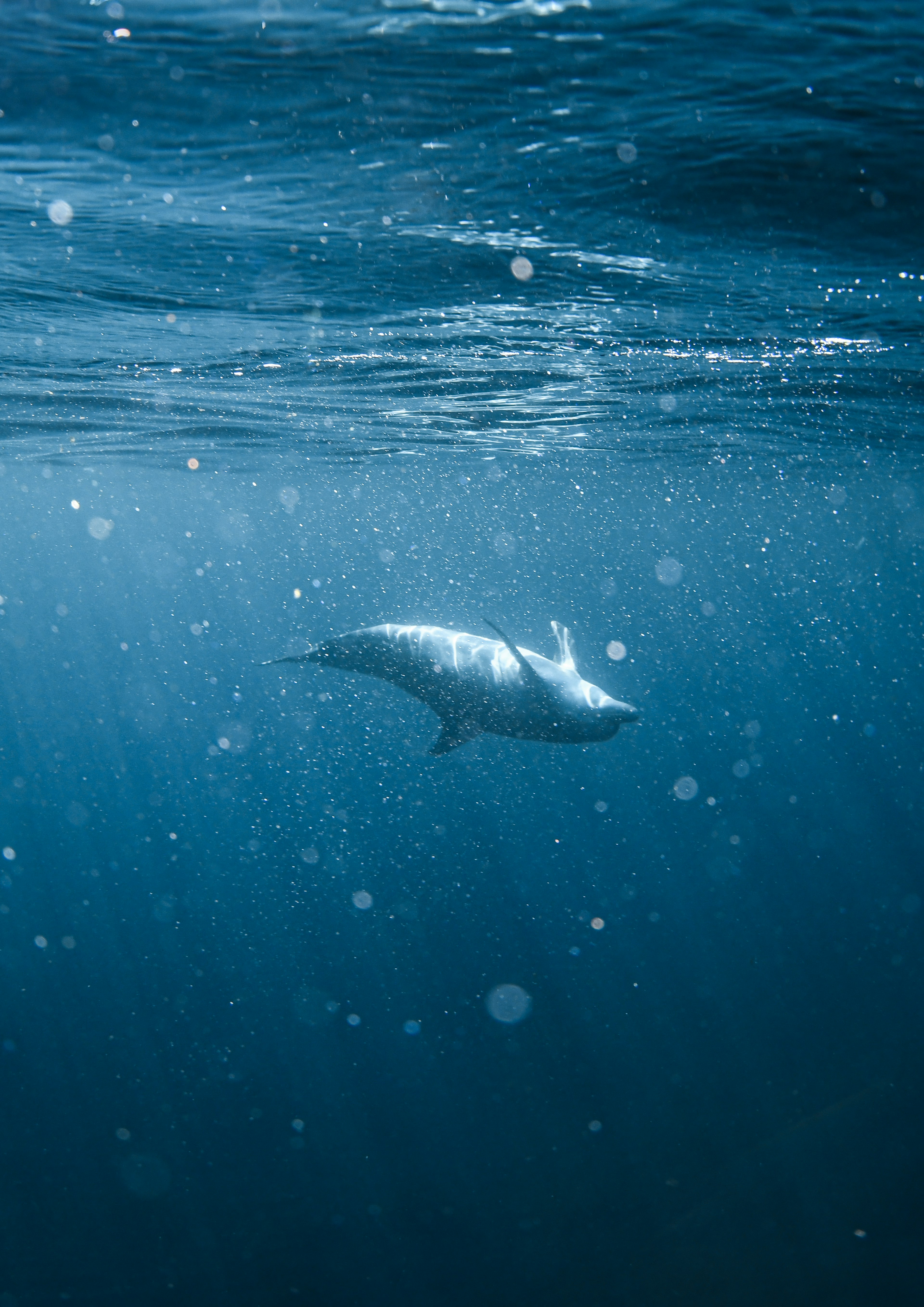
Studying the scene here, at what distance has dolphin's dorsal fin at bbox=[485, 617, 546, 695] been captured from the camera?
9.05m

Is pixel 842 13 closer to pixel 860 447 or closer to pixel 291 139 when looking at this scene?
pixel 291 139

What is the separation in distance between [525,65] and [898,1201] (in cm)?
1182

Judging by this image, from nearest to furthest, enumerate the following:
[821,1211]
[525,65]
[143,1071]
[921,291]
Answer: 1. [525,65]
2. [821,1211]
3. [921,291]
4. [143,1071]

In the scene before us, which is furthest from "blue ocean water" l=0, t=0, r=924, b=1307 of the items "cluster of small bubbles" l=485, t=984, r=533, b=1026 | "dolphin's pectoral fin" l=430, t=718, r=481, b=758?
"dolphin's pectoral fin" l=430, t=718, r=481, b=758

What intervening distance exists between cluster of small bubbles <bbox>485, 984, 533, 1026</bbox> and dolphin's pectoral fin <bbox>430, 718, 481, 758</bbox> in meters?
6.88

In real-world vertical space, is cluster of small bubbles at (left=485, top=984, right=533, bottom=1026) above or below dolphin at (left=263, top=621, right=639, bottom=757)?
below

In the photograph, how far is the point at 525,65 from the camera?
5.05 meters

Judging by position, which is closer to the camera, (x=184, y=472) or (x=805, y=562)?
(x=184, y=472)

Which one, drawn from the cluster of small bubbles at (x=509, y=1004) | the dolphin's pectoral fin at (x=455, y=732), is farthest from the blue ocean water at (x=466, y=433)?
the dolphin's pectoral fin at (x=455, y=732)

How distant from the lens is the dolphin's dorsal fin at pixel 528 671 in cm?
905

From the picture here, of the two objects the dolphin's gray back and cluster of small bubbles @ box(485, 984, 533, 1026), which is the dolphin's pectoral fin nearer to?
the dolphin's gray back

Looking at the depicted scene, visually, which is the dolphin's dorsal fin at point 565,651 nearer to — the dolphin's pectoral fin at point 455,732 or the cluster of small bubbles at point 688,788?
the dolphin's pectoral fin at point 455,732

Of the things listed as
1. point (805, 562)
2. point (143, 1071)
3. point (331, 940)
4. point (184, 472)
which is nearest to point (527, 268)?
point (143, 1071)

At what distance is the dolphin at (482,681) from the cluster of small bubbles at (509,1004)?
6810 millimetres
